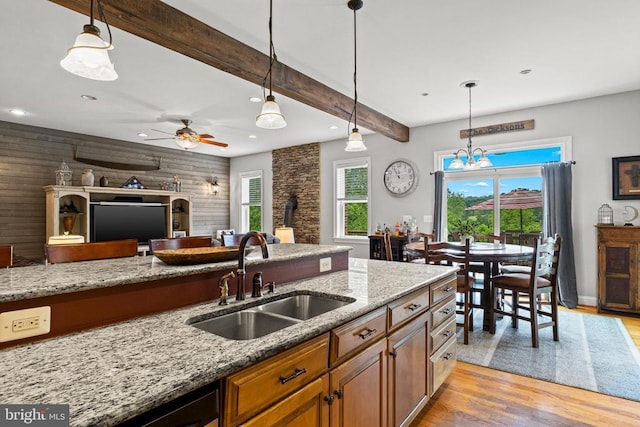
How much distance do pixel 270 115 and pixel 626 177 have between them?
4.70m

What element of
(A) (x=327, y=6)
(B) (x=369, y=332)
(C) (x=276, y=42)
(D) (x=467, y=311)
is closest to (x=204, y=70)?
(C) (x=276, y=42)

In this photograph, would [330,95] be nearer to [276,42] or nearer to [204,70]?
[276,42]

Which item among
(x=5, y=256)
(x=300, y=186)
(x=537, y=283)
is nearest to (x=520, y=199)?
(x=537, y=283)

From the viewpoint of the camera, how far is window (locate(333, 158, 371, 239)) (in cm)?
664

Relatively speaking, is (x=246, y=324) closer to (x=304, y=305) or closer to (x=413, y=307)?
(x=304, y=305)

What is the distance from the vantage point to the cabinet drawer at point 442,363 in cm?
212

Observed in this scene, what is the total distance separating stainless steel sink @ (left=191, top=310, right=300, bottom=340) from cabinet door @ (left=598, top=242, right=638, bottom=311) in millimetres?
4510

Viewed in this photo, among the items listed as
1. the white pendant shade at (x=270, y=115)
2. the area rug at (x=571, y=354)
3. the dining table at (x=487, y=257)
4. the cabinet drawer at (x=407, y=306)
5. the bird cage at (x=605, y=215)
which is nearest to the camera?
the cabinet drawer at (x=407, y=306)

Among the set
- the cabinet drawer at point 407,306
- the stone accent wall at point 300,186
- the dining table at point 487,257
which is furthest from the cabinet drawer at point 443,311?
the stone accent wall at point 300,186

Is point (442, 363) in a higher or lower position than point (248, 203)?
lower

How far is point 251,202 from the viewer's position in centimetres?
853

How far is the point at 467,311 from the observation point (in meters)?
3.26

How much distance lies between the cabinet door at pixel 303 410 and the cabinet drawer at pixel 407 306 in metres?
0.54

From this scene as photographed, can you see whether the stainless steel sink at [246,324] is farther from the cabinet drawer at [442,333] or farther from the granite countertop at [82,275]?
the cabinet drawer at [442,333]
